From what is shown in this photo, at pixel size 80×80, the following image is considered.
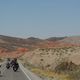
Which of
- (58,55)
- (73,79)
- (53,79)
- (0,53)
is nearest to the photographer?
(73,79)

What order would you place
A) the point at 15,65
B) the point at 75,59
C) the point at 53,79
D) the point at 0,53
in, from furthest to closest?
the point at 0,53, the point at 75,59, the point at 15,65, the point at 53,79

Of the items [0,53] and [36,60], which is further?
[0,53]

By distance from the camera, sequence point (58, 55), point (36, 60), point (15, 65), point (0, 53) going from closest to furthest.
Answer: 1. point (15, 65)
2. point (58, 55)
3. point (36, 60)
4. point (0, 53)

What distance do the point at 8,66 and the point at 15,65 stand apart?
727 centimetres

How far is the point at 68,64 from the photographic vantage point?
2153 inches

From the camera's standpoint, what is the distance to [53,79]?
30188 mm

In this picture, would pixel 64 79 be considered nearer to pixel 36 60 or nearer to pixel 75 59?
pixel 75 59

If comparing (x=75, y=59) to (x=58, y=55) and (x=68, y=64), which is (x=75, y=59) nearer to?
(x=68, y=64)

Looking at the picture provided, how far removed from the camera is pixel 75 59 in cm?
6328

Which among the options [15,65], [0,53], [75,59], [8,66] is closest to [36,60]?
[75,59]

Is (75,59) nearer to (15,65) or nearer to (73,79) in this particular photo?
(15,65)

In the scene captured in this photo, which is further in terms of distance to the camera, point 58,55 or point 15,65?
point 58,55

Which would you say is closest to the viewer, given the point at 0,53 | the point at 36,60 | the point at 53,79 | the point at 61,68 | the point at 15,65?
the point at 53,79

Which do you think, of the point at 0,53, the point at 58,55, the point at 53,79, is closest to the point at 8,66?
the point at 53,79
